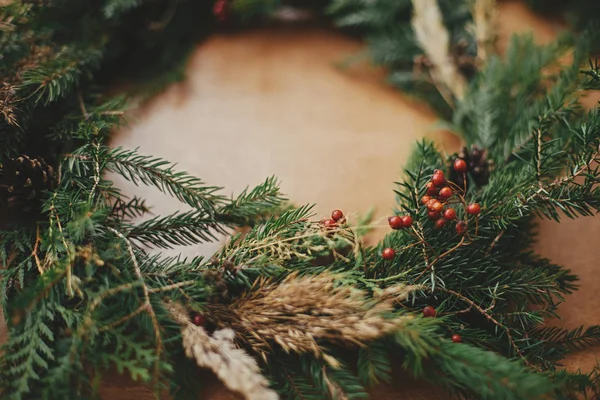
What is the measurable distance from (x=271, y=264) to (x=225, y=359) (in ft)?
0.47

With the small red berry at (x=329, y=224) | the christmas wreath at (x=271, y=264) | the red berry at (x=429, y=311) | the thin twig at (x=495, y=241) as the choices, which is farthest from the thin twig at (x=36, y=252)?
the thin twig at (x=495, y=241)

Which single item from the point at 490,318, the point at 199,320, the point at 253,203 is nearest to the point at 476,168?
the point at 490,318

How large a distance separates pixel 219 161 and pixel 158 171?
18cm

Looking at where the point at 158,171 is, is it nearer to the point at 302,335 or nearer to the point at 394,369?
the point at 302,335

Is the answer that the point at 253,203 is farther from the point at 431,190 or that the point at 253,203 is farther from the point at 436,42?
the point at 436,42

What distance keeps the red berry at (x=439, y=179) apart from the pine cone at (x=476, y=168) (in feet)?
0.39

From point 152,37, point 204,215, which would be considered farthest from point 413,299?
point 152,37

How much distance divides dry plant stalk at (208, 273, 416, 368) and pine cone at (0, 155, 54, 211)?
1.02 ft

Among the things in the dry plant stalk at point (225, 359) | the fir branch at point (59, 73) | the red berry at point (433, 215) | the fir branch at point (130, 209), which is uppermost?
the fir branch at point (59, 73)

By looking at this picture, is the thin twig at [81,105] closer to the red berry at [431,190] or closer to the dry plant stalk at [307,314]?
the dry plant stalk at [307,314]

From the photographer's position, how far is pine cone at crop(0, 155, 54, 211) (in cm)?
65

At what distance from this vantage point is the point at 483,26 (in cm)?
94

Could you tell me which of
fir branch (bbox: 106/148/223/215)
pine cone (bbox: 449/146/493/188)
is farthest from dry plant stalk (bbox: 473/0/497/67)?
fir branch (bbox: 106/148/223/215)

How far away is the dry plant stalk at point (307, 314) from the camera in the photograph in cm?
55
